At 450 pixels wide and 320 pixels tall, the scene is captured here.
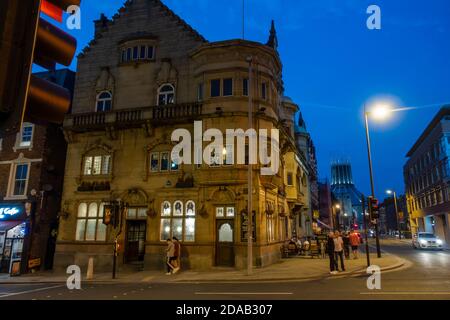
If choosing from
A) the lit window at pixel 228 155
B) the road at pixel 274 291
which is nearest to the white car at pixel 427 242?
the road at pixel 274 291

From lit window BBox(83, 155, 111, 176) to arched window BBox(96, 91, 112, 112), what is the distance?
380 centimetres

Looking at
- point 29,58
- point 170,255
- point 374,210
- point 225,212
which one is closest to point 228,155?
point 225,212

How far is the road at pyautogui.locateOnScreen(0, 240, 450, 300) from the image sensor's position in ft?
37.6

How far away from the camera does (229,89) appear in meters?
22.7

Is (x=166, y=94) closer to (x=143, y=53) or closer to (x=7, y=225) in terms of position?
(x=143, y=53)

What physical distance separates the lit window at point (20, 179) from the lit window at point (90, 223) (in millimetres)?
4599

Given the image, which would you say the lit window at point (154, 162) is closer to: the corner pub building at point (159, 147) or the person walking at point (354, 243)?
the corner pub building at point (159, 147)

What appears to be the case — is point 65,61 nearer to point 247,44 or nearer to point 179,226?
point 179,226

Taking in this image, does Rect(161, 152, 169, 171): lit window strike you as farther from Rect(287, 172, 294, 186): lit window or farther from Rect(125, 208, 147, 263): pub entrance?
Rect(287, 172, 294, 186): lit window

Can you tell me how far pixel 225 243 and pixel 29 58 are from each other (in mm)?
19607

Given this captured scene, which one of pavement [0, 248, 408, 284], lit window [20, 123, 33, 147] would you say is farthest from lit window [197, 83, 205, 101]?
lit window [20, 123, 33, 147]

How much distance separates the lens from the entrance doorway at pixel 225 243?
68.3 ft

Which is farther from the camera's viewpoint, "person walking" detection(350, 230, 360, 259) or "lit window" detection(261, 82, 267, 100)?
"person walking" detection(350, 230, 360, 259)
